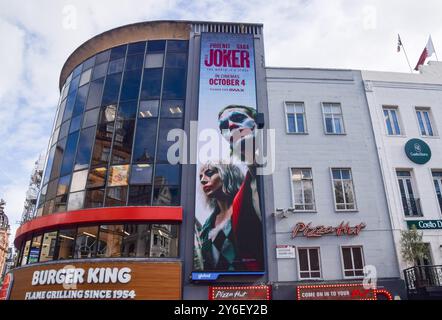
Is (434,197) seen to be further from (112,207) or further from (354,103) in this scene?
(112,207)

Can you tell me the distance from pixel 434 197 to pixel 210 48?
17.1m

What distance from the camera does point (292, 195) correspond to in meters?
18.7

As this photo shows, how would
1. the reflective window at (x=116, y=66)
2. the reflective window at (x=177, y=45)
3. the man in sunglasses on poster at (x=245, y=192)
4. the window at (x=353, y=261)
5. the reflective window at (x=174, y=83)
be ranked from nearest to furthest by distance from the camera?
the man in sunglasses on poster at (x=245, y=192) < the window at (x=353, y=261) < the reflective window at (x=174, y=83) < the reflective window at (x=116, y=66) < the reflective window at (x=177, y=45)

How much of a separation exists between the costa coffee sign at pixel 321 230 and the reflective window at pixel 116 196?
9.83 metres

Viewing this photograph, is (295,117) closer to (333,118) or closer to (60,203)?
(333,118)

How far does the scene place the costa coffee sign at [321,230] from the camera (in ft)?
58.3

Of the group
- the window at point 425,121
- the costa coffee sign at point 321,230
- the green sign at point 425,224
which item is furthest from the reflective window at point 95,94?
the window at point 425,121

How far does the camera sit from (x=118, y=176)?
19031 millimetres

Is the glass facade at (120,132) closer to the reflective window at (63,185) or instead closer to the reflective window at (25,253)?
the reflective window at (63,185)

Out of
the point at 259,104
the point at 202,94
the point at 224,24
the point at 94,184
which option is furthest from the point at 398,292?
the point at 224,24

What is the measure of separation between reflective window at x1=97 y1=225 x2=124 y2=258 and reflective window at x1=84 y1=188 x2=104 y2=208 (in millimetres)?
1614

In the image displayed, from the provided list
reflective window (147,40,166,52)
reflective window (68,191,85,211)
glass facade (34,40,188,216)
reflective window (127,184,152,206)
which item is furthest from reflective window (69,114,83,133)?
reflective window (147,40,166,52)

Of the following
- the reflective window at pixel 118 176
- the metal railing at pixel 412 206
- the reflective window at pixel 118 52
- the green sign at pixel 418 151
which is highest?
the reflective window at pixel 118 52

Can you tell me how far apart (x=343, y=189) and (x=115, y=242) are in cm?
1352
